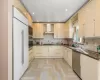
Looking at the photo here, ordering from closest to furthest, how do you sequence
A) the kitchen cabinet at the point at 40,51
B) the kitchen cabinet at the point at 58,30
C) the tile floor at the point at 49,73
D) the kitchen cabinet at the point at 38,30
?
the tile floor at the point at 49,73 → the kitchen cabinet at the point at 40,51 → the kitchen cabinet at the point at 38,30 → the kitchen cabinet at the point at 58,30

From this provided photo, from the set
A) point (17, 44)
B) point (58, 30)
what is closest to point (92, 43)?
point (17, 44)

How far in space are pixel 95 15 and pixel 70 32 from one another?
4.24m

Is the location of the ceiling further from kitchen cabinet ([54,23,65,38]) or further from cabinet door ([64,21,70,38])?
kitchen cabinet ([54,23,65,38])

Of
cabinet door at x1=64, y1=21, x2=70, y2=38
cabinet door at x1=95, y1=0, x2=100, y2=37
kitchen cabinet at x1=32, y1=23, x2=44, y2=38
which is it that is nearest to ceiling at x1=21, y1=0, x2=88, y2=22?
cabinet door at x1=95, y1=0, x2=100, y2=37

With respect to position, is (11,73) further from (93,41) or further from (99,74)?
(93,41)

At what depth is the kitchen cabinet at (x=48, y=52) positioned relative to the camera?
878cm

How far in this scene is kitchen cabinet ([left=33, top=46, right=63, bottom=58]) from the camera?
28.8 feet

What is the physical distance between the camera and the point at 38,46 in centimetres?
875

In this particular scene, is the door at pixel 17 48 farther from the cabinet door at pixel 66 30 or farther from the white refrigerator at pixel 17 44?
the cabinet door at pixel 66 30

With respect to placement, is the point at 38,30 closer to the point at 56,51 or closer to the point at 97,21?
the point at 56,51

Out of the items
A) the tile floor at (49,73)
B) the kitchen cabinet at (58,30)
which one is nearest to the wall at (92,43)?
the tile floor at (49,73)

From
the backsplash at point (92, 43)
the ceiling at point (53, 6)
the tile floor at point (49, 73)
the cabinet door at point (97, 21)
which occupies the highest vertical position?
the ceiling at point (53, 6)

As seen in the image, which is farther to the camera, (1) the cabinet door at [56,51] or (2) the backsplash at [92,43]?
(1) the cabinet door at [56,51]

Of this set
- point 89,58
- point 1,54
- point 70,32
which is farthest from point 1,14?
point 70,32
